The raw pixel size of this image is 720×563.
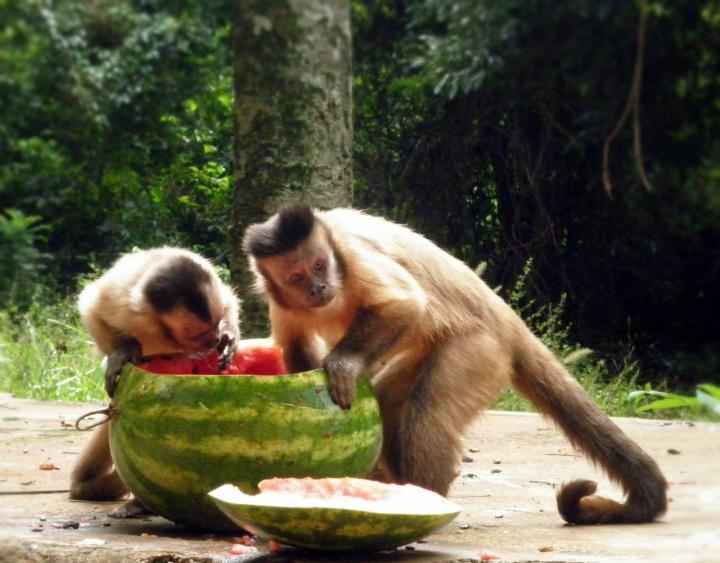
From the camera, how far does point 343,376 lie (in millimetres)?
3064

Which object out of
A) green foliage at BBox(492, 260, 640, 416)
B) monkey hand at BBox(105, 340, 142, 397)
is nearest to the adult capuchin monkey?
monkey hand at BBox(105, 340, 142, 397)

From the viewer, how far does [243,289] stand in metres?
5.76

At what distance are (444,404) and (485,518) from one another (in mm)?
375

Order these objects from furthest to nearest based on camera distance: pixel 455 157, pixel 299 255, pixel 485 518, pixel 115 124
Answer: pixel 115 124 < pixel 455 157 < pixel 299 255 < pixel 485 518

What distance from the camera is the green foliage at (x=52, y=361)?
271 inches

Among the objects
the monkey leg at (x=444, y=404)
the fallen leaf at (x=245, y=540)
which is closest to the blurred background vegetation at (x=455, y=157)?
the monkey leg at (x=444, y=404)

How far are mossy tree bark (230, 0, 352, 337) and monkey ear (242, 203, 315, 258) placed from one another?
1.71m

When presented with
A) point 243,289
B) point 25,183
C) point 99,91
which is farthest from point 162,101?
point 243,289

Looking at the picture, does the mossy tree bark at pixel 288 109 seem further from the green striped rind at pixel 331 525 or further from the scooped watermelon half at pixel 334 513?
the green striped rind at pixel 331 525

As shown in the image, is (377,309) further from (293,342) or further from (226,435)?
(226,435)

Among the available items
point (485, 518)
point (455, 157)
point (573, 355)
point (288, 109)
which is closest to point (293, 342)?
point (485, 518)

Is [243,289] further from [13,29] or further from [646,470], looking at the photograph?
[13,29]

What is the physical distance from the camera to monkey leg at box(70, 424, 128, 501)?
3.69 m

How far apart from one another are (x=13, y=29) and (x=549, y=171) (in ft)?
31.9
